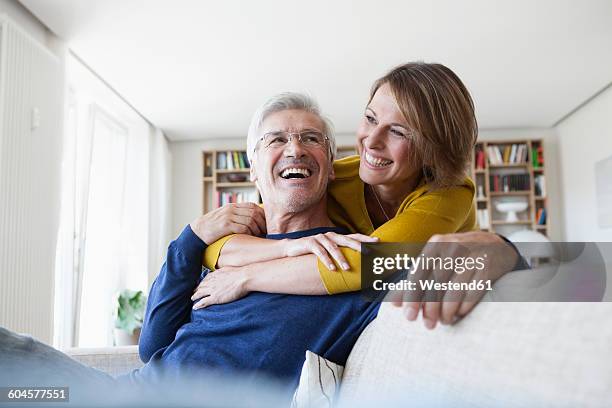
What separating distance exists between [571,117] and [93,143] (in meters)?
5.34

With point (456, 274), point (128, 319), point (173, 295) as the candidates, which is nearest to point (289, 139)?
point (173, 295)

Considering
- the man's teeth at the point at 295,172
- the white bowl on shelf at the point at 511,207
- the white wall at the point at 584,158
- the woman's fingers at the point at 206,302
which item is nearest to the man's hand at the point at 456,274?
the woman's fingers at the point at 206,302

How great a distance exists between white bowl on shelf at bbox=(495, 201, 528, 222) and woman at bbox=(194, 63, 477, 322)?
6.22m

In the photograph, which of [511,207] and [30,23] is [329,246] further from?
[511,207]

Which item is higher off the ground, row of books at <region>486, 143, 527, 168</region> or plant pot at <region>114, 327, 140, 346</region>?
row of books at <region>486, 143, 527, 168</region>

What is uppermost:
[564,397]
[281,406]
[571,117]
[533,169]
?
[571,117]

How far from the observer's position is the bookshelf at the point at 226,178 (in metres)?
7.71

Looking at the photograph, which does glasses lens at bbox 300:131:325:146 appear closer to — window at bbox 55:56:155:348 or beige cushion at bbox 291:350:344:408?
beige cushion at bbox 291:350:344:408

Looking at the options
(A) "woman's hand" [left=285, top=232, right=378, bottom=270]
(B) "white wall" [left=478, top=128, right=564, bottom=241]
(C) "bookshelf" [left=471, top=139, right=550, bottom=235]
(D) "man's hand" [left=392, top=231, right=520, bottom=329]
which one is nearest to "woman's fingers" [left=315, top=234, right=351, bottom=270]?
(A) "woman's hand" [left=285, top=232, right=378, bottom=270]

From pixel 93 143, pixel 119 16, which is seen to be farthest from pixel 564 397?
pixel 93 143

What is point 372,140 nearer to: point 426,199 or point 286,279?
point 426,199

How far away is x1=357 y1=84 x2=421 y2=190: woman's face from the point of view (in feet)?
4.70

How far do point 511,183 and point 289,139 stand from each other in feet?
21.3

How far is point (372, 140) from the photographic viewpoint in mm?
1449
